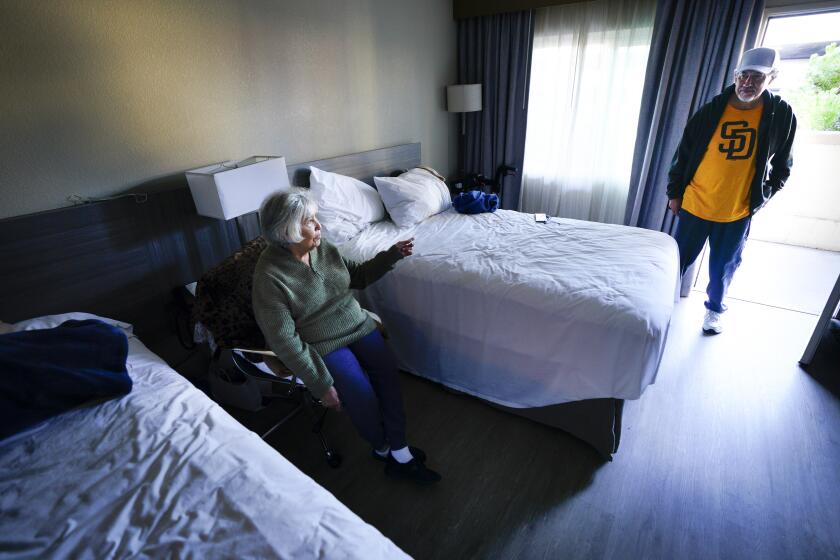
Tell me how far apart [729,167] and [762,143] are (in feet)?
0.61

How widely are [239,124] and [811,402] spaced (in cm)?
339

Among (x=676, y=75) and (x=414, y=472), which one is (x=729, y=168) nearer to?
(x=676, y=75)

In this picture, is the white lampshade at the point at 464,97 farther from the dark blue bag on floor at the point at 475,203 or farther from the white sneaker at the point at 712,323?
the white sneaker at the point at 712,323

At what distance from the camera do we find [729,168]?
2.44 metres

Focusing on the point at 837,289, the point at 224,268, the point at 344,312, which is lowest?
the point at 837,289

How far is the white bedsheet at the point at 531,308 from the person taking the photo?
5.39 ft

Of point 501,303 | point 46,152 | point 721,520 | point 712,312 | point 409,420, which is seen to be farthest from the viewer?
point 712,312

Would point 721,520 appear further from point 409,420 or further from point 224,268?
point 224,268

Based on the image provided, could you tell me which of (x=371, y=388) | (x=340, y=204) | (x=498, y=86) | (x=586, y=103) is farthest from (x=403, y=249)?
(x=498, y=86)

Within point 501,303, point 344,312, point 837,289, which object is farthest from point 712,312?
point 344,312

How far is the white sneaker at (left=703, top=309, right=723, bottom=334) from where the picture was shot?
2.71m

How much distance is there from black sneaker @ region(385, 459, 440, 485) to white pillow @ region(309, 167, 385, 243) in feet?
4.40

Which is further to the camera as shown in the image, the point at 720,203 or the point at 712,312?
the point at 712,312

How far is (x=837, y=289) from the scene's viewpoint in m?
2.11
